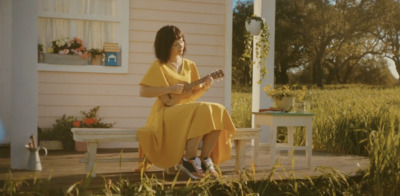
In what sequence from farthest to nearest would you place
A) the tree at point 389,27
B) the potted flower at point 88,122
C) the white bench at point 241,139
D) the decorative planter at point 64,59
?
the tree at point 389,27
the decorative planter at point 64,59
the potted flower at point 88,122
the white bench at point 241,139

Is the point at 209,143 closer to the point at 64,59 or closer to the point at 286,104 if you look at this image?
the point at 286,104

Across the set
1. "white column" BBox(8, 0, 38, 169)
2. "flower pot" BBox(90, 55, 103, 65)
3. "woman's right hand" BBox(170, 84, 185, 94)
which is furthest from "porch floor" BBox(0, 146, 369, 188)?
"flower pot" BBox(90, 55, 103, 65)

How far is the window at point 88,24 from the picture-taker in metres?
6.54

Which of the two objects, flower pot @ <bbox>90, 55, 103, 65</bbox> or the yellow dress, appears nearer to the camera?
the yellow dress

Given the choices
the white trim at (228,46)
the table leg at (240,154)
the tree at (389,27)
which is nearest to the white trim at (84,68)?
the white trim at (228,46)

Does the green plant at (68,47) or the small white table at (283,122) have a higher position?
the green plant at (68,47)

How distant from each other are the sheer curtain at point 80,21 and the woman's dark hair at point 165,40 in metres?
2.53

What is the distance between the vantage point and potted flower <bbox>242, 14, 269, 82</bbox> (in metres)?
6.89

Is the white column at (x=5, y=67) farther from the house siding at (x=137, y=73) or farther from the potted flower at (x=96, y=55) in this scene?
the potted flower at (x=96, y=55)

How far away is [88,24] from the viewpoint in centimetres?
671

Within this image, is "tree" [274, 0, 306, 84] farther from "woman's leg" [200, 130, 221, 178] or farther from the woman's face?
"woman's leg" [200, 130, 221, 178]

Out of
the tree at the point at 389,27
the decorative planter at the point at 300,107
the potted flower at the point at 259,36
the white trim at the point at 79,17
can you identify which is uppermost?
the tree at the point at 389,27

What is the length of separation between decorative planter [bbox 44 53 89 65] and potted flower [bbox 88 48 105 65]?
85 mm

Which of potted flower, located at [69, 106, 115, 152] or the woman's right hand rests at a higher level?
the woman's right hand
